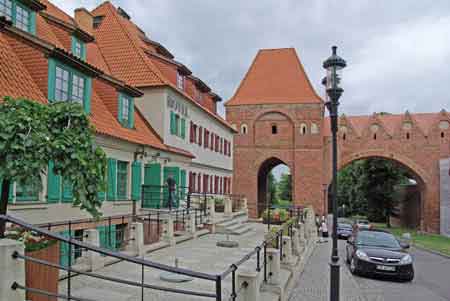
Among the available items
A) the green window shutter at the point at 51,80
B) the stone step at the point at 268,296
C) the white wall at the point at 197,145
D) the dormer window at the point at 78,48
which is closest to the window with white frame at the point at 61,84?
the green window shutter at the point at 51,80

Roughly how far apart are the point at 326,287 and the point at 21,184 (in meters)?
8.01

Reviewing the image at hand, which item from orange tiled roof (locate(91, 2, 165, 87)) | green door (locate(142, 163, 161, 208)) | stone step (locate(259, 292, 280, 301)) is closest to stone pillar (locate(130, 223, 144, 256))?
green door (locate(142, 163, 161, 208))

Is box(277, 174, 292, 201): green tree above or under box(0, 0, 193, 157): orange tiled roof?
under

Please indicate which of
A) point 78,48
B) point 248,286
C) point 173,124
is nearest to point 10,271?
point 248,286

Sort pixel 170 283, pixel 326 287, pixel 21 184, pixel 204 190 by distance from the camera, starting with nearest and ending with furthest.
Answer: pixel 21 184, pixel 170 283, pixel 326 287, pixel 204 190

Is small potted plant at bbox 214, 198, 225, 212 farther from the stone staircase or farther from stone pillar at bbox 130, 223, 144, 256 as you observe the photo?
stone pillar at bbox 130, 223, 144, 256

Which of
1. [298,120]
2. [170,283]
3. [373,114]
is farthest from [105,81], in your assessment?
[373,114]

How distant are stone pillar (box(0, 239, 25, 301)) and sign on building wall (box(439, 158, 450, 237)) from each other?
40.7 m

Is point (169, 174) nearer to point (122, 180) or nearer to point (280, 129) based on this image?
point (122, 180)

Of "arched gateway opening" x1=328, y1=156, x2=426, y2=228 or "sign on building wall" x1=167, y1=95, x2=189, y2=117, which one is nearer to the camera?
"sign on building wall" x1=167, y1=95, x2=189, y2=117

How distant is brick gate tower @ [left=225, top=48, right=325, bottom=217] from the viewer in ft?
126

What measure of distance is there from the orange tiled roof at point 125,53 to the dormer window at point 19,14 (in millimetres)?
7060

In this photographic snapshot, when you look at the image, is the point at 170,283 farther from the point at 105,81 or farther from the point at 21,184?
the point at 105,81

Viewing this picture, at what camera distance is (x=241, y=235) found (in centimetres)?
2048
